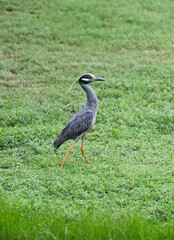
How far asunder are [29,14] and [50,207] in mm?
8650

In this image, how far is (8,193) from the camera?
25.6 ft

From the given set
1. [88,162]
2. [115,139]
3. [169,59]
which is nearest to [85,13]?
[169,59]

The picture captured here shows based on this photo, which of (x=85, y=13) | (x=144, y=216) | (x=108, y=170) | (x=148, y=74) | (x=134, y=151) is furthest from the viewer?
(x=85, y=13)

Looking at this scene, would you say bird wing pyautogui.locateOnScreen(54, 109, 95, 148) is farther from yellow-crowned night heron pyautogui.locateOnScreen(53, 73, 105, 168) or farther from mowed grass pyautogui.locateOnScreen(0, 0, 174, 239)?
mowed grass pyautogui.locateOnScreen(0, 0, 174, 239)

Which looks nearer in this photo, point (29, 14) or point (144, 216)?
point (144, 216)

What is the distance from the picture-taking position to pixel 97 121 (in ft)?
35.0

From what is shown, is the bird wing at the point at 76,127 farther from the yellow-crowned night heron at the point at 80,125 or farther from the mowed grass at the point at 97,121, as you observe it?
the mowed grass at the point at 97,121

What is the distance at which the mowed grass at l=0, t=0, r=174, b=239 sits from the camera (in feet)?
23.6

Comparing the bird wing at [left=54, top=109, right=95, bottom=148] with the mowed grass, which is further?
the bird wing at [left=54, top=109, right=95, bottom=148]

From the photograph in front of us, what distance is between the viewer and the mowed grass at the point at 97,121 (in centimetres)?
718

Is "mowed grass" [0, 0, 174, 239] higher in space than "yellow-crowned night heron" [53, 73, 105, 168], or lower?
lower

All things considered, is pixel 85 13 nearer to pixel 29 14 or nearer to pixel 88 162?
pixel 29 14

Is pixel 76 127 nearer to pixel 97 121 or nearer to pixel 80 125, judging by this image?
pixel 80 125

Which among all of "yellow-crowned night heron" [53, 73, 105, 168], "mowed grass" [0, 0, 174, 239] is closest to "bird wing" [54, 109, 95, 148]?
"yellow-crowned night heron" [53, 73, 105, 168]
